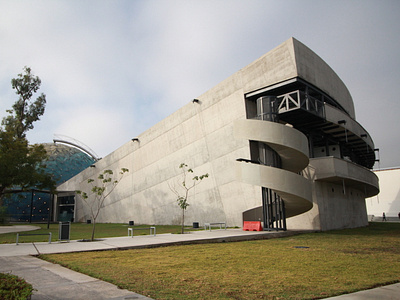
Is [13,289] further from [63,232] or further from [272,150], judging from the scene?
[272,150]

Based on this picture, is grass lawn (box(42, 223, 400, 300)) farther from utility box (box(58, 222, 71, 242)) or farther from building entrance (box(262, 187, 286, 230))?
building entrance (box(262, 187, 286, 230))

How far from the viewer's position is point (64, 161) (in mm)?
67188

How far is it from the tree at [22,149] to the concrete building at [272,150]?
42.8 ft

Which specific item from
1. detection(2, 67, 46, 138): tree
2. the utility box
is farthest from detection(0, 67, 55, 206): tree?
the utility box

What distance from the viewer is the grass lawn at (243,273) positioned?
5.10m

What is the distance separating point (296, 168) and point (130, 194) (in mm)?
25038

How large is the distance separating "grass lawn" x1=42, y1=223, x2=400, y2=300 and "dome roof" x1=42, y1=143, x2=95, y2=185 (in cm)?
6178

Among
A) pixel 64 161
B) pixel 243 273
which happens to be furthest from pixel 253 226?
pixel 64 161

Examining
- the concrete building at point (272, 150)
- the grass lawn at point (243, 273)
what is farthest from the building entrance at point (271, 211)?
the grass lawn at point (243, 273)

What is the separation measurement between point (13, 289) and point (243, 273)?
463cm

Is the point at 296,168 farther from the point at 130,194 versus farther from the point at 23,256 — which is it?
the point at 130,194

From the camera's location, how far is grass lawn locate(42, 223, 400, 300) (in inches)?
201

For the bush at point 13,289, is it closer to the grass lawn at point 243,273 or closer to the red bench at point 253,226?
the grass lawn at point 243,273

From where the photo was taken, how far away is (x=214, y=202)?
25672 mm
